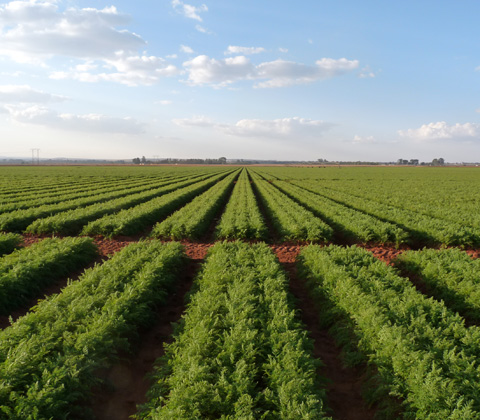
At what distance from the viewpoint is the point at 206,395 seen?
398cm

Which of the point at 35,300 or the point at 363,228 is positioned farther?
the point at 363,228

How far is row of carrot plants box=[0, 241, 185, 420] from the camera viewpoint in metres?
3.80

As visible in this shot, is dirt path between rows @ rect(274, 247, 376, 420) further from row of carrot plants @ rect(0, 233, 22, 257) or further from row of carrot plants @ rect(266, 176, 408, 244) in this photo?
row of carrot plants @ rect(0, 233, 22, 257)

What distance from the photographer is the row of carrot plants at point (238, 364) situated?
3867 millimetres

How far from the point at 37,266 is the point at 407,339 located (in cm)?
944

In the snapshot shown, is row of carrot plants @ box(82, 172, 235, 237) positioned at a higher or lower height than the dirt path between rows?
higher

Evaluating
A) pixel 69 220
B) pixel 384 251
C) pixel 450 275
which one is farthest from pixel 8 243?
pixel 384 251

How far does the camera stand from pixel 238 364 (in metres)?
4.40

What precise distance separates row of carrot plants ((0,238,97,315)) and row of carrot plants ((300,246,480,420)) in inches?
307

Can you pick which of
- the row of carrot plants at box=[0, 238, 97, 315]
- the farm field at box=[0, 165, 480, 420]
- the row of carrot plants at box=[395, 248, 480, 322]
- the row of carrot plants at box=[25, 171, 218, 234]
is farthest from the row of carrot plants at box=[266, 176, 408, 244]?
the row of carrot plants at box=[25, 171, 218, 234]

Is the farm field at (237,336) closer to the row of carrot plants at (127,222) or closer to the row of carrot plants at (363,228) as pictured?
the row of carrot plants at (363,228)

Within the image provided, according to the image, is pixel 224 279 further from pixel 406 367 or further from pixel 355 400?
pixel 406 367

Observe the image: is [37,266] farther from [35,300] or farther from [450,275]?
[450,275]

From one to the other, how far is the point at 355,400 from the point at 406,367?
1.04 meters
